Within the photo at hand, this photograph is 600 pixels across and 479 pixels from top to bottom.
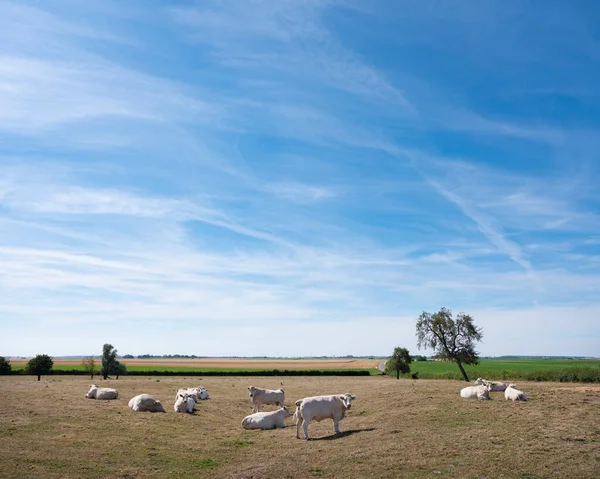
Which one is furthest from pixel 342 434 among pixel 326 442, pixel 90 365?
pixel 90 365

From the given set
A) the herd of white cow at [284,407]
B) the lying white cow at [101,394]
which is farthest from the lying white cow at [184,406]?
the lying white cow at [101,394]

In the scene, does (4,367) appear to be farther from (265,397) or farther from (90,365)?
(265,397)

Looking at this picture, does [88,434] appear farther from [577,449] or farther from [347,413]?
[577,449]

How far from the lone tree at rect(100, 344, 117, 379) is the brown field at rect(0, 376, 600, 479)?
54041mm

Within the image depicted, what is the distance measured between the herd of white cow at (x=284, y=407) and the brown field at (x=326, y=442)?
854mm

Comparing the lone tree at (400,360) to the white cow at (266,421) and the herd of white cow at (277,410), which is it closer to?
the herd of white cow at (277,410)

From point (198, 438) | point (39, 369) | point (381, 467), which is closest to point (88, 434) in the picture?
point (198, 438)

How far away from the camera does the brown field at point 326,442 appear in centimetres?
1655

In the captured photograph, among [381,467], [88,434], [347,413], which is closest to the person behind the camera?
[381,467]

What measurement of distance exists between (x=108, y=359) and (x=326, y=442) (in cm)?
7006

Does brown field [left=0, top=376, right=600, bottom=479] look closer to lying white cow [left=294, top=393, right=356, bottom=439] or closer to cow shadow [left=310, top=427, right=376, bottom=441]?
cow shadow [left=310, top=427, right=376, bottom=441]

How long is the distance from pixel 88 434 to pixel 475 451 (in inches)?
648

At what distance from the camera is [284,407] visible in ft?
107

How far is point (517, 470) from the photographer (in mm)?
15703
